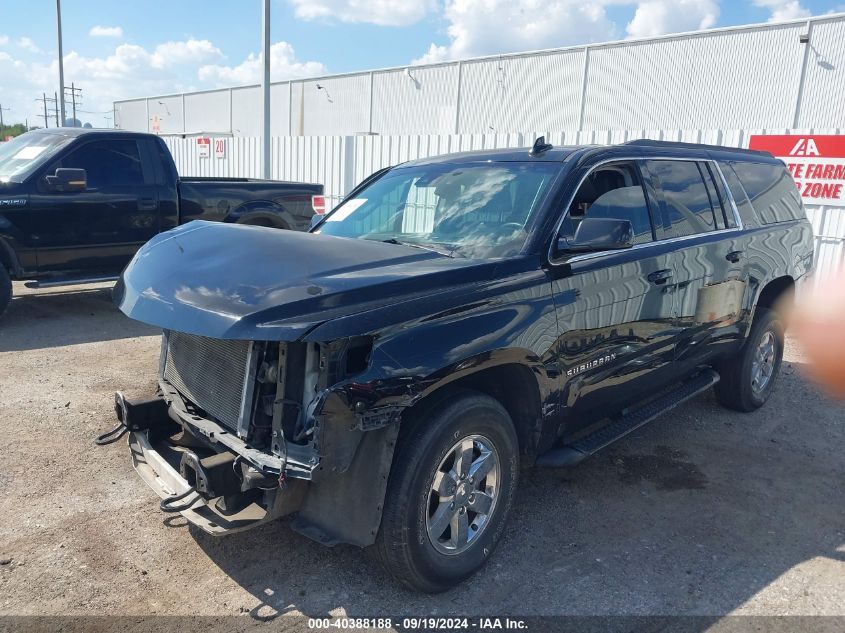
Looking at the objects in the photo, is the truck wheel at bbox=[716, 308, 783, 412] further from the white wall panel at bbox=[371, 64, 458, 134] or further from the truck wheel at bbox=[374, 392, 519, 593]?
the white wall panel at bbox=[371, 64, 458, 134]

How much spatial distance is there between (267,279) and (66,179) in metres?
5.83

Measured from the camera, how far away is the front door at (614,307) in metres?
3.54

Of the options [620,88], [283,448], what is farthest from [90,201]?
[620,88]

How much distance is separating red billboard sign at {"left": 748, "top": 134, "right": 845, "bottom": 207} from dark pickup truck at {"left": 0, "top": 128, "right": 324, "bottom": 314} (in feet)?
23.5

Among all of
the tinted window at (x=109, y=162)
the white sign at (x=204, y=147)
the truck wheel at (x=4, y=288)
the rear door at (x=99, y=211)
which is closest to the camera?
the truck wheel at (x=4, y=288)

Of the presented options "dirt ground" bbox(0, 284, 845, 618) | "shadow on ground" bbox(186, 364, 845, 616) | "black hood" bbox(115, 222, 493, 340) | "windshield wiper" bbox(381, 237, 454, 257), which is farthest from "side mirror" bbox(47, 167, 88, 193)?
"shadow on ground" bbox(186, 364, 845, 616)

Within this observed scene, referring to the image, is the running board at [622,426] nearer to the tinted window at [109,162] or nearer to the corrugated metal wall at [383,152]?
the corrugated metal wall at [383,152]

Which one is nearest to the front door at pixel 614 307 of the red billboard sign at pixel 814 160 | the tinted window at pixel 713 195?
the tinted window at pixel 713 195

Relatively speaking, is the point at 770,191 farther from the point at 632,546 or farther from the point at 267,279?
the point at 267,279

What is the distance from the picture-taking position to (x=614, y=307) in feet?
12.4

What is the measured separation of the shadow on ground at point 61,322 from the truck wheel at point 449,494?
17.6 feet

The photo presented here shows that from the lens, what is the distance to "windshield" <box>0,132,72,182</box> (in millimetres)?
7656

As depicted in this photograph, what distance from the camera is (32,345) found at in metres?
6.80

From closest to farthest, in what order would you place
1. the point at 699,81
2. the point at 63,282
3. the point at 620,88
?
the point at 63,282 < the point at 699,81 < the point at 620,88
